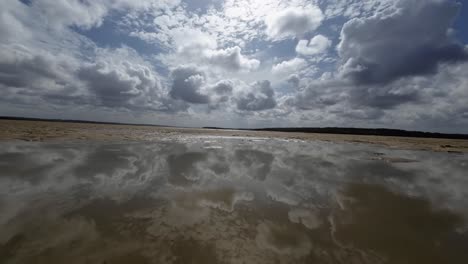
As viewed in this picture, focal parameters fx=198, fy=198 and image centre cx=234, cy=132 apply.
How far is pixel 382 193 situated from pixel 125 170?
35.9ft

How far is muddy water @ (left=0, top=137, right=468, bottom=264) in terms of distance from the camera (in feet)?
12.3

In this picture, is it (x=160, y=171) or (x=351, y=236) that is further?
(x=160, y=171)

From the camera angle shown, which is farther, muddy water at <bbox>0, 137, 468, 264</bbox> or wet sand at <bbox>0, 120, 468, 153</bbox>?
wet sand at <bbox>0, 120, 468, 153</bbox>

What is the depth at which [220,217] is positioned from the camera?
17.1 ft

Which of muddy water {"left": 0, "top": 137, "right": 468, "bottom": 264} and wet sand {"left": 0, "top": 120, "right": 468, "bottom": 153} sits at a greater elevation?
wet sand {"left": 0, "top": 120, "right": 468, "bottom": 153}

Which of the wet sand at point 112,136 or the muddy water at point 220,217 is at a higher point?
the wet sand at point 112,136

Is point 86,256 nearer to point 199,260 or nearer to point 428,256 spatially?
point 199,260

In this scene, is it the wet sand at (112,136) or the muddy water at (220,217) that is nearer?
the muddy water at (220,217)

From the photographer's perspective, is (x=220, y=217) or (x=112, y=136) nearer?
(x=220, y=217)

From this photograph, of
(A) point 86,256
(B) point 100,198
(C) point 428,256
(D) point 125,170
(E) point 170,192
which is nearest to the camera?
(A) point 86,256

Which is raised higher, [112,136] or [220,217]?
[112,136]

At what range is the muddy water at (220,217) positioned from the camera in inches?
147

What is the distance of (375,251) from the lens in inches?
156

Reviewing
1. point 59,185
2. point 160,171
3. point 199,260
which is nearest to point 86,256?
point 199,260
